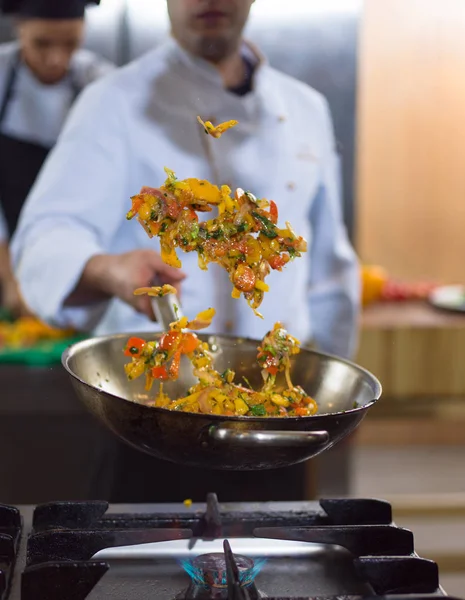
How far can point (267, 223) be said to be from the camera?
3.20 ft

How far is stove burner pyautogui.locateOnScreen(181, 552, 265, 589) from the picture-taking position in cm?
87

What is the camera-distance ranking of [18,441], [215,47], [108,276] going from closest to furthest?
[108,276] → [215,47] → [18,441]

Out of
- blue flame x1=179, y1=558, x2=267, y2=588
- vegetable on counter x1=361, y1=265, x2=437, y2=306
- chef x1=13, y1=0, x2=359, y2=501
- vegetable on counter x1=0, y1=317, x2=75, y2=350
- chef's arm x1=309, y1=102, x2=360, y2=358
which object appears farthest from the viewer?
vegetable on counter x1=361, y1=265, x2=437, y2=306

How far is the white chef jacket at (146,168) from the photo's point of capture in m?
1.58

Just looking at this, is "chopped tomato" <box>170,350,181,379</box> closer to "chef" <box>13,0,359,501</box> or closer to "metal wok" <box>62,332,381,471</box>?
"metal wok" <box>62,332,381,471</box>

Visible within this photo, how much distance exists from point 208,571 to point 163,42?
111 centimetres

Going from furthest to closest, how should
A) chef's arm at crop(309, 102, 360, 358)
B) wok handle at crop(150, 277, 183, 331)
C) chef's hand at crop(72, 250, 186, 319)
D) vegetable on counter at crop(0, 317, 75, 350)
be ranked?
vegetable on counter at crop(0, 317, 75, 350), chef's arm at crop(309, 102, 360, 358), chef's hand at crop(72, 250, 186, 319), wok handle at crop(150, 277, 183, 331)

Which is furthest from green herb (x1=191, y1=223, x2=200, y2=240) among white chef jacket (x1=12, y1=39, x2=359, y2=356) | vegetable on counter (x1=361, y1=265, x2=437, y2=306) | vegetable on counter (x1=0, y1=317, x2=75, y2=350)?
vegetable on counter (x1=361, y1=265, x2=437, y2=306)

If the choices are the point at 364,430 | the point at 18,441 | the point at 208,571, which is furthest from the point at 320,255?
the point at 364,430

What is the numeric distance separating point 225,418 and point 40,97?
124cm

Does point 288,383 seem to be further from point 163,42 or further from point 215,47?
point 163,42

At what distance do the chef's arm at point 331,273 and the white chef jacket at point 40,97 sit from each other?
1.79 feet

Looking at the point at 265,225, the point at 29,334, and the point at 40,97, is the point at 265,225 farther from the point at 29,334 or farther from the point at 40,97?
the point at 29,334

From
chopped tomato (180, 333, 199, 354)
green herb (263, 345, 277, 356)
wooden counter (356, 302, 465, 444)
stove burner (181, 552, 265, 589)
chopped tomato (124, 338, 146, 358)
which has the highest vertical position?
green herb (263, 345, 277, 356)
